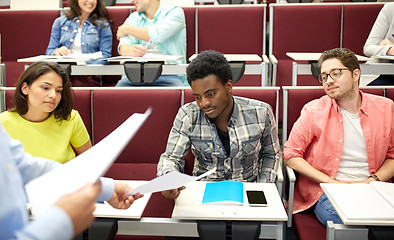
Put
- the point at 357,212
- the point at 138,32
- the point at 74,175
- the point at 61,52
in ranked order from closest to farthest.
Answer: the point at 74,175
the point at 357,212
the point at 61,52
the point at 138,32

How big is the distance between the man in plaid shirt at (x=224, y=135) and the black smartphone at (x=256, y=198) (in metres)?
0.29

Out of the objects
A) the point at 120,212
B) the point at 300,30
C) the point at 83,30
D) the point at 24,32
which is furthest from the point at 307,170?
the point at 24,32

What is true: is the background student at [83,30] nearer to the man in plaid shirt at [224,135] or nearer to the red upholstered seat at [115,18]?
the red upholstered seat at [115,18]

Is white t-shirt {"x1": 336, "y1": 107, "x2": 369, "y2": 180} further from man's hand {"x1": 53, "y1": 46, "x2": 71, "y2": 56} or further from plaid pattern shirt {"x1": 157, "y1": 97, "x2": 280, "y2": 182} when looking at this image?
man's hand {"x1": 53, "y1": 46, "x2": 71, "y2": 56}

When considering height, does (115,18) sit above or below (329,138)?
above

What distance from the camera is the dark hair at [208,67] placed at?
5.14 feet

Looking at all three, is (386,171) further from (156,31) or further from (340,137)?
(156,31)

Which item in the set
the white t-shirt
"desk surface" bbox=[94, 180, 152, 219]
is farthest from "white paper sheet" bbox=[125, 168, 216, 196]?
the white t-shirt

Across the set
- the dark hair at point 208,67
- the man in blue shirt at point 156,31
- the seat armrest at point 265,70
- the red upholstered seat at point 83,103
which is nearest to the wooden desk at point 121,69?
the seat armrest at point 265,70

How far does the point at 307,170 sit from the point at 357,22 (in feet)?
6.25

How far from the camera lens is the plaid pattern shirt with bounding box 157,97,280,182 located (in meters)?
1.66

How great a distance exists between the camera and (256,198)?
1.34 meters

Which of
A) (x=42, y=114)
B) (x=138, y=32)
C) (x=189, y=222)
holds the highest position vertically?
(x=138, y=32)

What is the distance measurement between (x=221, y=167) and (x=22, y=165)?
96 centimetres
